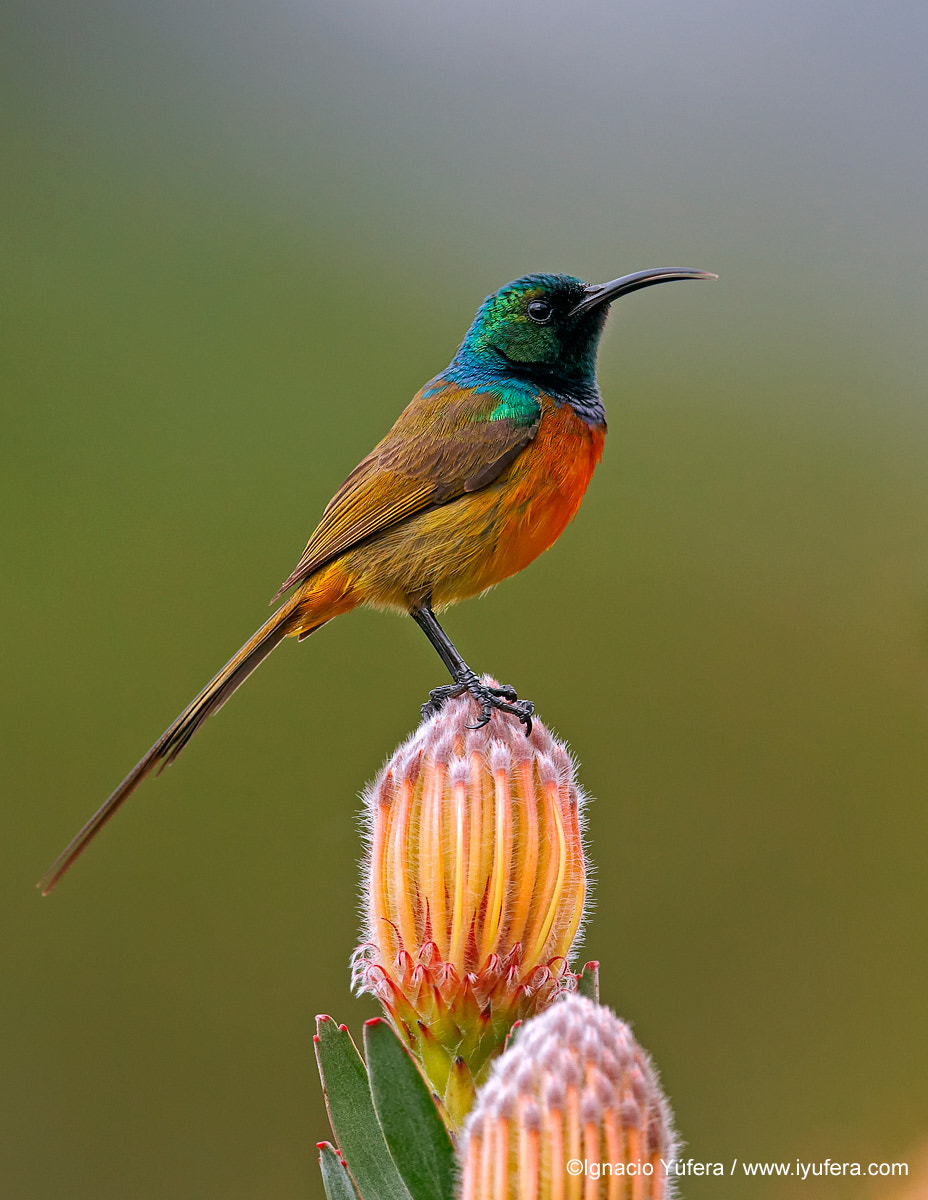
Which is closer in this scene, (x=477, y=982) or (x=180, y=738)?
(x=477, y=982)

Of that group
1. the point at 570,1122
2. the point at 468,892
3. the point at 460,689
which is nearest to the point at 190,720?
the point at 460,689

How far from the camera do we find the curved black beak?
1944 millimetres

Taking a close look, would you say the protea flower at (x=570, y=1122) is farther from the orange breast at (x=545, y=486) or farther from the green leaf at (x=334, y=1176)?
the orange breast at (x=545, y=486)

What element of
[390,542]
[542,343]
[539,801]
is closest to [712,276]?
[542,343]

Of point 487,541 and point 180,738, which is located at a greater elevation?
point 487,541

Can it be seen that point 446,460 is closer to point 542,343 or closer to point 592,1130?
point 542,343

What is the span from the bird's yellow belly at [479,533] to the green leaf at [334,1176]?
1.23m

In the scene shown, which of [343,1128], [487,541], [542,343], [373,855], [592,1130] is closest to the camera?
[592,1130]

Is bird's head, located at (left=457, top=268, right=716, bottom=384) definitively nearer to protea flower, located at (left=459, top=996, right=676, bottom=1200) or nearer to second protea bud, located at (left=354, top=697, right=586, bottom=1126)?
second protea bud, located at (left=354, top=697, right=586, bottom=1126)

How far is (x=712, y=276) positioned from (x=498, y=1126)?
53.3 inches

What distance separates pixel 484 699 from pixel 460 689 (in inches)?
15.0

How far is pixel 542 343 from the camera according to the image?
234 centimetres

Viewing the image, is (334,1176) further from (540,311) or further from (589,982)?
(540,311)

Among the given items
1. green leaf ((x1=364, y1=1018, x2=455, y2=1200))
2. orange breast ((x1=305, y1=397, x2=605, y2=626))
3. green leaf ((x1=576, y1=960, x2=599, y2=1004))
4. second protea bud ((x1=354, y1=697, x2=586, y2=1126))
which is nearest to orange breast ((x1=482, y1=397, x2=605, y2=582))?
orange breast ((x1=305, y1=397, x2=605, y2=626))
